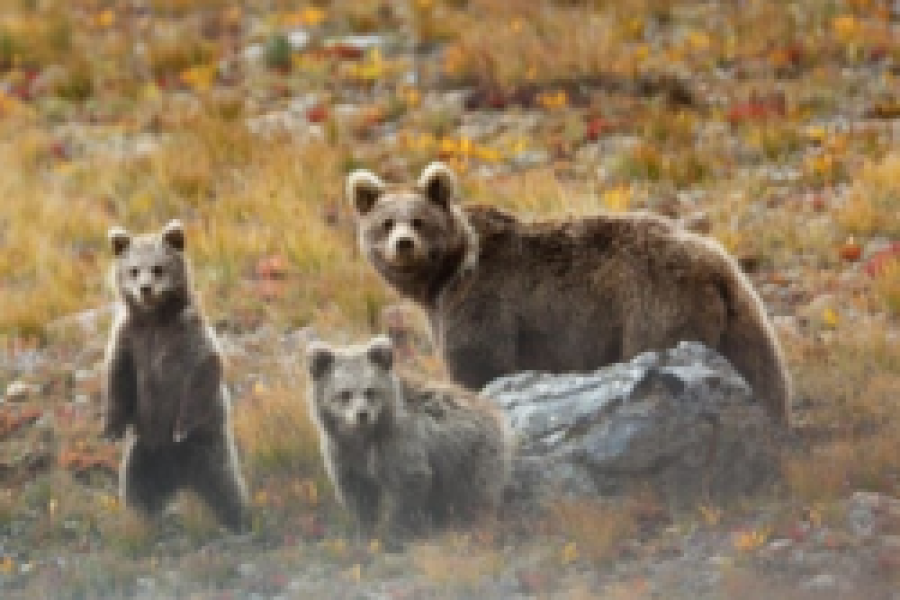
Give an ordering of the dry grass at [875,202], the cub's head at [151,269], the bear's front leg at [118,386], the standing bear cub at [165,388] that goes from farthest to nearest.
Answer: the dry grass at [875,202], the bear's front leg at [118,386], the standing bear cub at [165,388], the cub's head at [151,269]

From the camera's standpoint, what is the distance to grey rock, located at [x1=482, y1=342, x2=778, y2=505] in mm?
7688

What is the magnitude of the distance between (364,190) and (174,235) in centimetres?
105

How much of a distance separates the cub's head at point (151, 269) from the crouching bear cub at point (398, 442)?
0.89 metres

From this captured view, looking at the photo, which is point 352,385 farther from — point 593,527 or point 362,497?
point 593,527

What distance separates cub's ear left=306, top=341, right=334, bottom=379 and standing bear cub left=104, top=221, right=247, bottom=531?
0.73 m

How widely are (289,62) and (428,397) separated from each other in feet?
29.9

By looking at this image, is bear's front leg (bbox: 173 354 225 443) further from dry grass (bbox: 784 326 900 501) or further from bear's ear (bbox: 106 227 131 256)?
dry grass (bbox: 784 326 900 501)

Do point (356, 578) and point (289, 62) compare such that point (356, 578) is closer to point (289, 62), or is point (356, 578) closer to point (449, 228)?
point (449, 228)

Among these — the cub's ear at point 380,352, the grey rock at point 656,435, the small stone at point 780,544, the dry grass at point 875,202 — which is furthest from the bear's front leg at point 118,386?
the dry grass at point 875,202

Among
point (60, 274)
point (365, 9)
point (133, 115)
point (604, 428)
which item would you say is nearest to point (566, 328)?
point (604, 428)

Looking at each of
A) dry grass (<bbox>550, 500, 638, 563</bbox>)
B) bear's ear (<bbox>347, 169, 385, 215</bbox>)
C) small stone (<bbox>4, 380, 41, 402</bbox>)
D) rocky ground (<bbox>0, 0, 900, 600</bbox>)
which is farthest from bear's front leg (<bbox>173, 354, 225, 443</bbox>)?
small stone (<bbox>4, 380, 41, 402</bbox>)

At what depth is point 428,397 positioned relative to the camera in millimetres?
7766

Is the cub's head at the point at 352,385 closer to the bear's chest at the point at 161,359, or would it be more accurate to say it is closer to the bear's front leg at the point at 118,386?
the bear's chest at the point at 161,359

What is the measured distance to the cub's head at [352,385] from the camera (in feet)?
23.8
